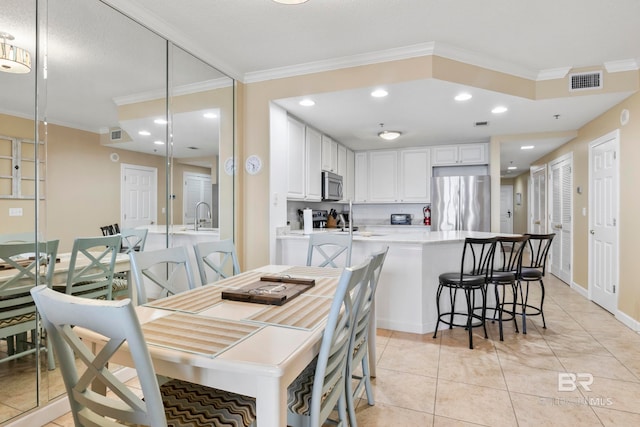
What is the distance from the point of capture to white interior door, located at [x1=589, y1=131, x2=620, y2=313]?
12.4ft

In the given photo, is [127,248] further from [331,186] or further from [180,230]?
[331,186]

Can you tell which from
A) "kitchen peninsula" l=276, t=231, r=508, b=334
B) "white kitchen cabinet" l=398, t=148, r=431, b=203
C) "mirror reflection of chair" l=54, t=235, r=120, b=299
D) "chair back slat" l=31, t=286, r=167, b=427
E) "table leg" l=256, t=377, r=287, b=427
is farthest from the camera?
"white kitchen cabinet" l=398, t=148, r=431, b=203

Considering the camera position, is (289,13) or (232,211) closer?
(289,13)

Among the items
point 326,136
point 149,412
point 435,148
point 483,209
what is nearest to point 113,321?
Answer: point 149,412

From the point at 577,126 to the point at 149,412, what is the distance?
5.68m

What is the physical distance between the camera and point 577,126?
4672 millimetres

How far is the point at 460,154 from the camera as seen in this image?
18.8 feet

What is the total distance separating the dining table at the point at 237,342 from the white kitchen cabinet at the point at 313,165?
114 inches

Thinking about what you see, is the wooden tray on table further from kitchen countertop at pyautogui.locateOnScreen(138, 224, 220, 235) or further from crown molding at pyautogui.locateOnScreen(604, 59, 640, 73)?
crown molding at pyautogui.locateOnScreen(604, 59, 640, 73)

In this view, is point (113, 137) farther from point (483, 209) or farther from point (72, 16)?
point (483, 209)

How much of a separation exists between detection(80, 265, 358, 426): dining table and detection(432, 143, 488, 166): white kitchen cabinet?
4.76 meters

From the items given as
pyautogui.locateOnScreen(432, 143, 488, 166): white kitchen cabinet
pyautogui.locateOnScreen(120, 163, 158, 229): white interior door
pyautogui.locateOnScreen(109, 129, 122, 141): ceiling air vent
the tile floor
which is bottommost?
the tile floor

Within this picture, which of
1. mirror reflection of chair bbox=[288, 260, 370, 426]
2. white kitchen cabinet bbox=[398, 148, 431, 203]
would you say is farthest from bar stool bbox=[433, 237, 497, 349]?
white kitchen cabinet bbox=[398, 148, 431, 203]

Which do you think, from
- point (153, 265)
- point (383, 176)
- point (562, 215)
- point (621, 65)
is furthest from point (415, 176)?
point (153, 265)
